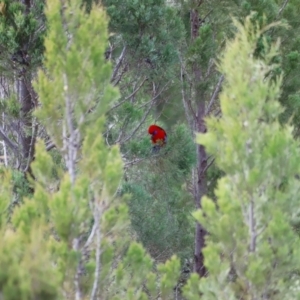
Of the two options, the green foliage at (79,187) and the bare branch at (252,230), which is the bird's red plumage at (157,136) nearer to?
the green foliage at (79,187)

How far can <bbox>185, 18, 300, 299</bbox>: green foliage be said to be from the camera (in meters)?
2.46

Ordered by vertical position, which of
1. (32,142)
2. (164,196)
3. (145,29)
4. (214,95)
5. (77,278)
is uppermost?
(145,29)

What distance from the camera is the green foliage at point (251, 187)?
2463 millimetres

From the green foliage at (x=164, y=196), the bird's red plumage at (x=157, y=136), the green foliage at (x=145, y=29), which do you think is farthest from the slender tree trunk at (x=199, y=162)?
the green foliage at (x=145, y=29)

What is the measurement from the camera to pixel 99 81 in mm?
2543

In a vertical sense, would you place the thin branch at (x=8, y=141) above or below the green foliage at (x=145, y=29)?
below

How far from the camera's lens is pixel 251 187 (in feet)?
8.17

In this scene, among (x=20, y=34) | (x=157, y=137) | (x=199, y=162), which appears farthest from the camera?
(x=199, y=162)

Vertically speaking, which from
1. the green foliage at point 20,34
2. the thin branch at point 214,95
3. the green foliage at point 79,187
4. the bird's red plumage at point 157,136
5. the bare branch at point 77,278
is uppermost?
the thin branch at point 214,95

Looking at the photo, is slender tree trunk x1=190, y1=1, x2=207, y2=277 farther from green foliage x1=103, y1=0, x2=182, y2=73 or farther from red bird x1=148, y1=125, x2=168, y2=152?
green foliage x1=103, y1=0, x2=182, y2=73

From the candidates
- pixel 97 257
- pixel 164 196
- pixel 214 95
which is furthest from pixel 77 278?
pixel 164 196

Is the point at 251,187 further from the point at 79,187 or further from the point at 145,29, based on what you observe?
the point at 145,29

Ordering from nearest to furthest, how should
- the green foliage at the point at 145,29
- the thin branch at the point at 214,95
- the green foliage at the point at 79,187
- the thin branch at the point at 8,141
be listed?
the green foliage at the point at 79,187 → the green foliage at the point at 145,29 → the thin branch at the point at 8,141 → the thin branch at the point at 214,95

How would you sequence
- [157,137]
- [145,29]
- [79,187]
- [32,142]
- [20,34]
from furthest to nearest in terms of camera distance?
[157,137] < [145,29] < [32,142] < [20,34] < [79,187]
